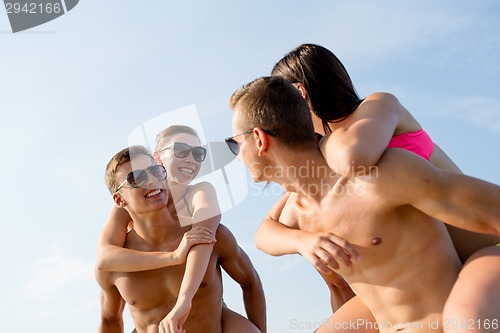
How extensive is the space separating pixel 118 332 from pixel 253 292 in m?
1.42

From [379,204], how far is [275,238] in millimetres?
737

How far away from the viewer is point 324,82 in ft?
15.1

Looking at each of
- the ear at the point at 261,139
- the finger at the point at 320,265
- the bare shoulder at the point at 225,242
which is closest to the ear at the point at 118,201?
the bare shoulder at the point at 225,242

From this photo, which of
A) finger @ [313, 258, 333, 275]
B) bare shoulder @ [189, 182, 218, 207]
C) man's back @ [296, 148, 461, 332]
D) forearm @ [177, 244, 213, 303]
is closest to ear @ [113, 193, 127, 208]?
bare shoulder @ [189, 182, 218, 207]

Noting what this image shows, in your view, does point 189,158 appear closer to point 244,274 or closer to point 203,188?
point 203,188

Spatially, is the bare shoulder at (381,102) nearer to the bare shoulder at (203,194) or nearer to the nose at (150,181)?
the bare shoulder at (203,194)

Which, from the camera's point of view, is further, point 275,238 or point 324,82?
point 324,82

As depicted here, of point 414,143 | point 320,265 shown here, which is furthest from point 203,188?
point 320,265

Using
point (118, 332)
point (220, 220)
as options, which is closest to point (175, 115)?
point (220, 220)

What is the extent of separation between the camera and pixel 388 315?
12.7 ft

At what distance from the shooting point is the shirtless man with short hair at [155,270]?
20.1ft

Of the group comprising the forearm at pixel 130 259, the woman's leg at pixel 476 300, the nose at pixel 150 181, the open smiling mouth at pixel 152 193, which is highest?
the nose at pixel 150 181

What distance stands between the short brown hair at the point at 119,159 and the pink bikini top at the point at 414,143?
2.98 meters

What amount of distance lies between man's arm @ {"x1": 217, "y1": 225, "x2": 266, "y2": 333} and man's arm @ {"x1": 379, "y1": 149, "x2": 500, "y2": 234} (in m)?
2.99
